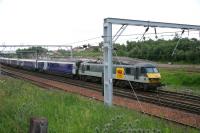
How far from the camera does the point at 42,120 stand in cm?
624

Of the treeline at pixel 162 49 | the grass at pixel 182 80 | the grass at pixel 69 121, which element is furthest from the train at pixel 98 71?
the grass at pixel 69 121

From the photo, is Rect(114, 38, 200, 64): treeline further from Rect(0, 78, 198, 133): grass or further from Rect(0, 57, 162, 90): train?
Rect(0, 78, 198, 133): grass

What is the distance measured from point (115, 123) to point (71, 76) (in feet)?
119

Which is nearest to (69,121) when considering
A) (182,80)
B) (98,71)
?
(98,71)

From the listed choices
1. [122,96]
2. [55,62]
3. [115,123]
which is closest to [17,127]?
[115,123]

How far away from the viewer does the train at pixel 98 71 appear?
30.7 meters

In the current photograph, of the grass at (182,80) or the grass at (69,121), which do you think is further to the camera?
the grass at (182,80)

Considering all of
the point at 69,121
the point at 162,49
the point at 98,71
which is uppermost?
the point at 162,49

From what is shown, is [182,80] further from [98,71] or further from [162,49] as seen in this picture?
[98,71]

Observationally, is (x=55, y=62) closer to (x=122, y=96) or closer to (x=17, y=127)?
(x=122, y=96)

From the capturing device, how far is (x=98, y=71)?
3741 cm

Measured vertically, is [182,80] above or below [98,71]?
below

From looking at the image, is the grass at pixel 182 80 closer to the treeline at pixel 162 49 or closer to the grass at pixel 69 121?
the treeline at pixel 162 49

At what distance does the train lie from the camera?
3067 centimetres
